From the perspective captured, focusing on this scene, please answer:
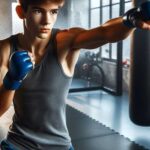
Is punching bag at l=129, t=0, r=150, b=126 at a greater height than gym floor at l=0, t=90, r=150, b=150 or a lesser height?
greater

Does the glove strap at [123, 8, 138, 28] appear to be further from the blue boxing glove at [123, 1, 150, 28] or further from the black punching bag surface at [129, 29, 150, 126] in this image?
the black punching bag surface at [129, 29, 150, 126]

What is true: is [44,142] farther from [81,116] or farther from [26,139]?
[81,116]

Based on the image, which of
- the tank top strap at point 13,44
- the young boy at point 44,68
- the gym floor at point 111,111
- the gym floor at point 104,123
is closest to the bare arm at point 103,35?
the young boy at point 44,68

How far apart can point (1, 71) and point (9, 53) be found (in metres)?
0.09

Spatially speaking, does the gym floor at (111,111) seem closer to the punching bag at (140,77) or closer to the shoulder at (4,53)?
the punching bag at (140,77)

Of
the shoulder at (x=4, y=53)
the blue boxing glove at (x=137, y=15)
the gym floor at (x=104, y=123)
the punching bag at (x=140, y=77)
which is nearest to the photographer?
the blue boxing glove at (x=137, y=15)

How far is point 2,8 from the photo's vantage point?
302 inches

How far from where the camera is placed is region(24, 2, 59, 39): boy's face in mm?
1284

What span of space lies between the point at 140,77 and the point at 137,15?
241 cm

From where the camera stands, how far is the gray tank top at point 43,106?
132cm

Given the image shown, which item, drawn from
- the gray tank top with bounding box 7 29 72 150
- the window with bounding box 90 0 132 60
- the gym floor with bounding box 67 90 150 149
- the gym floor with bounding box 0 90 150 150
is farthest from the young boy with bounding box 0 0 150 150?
the window with bounding box 90 0 132 60

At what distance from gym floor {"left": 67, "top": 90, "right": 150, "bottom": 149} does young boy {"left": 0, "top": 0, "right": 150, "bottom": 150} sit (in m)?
2.08

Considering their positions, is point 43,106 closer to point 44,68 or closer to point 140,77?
point 44,68

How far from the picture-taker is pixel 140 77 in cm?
351
